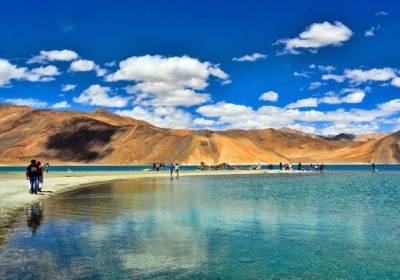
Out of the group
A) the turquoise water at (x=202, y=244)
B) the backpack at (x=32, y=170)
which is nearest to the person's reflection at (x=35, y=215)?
the turquoise water at (x=202, y=244)

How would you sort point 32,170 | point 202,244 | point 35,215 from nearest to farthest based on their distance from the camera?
point 202,244, point 35,215, point 32,170

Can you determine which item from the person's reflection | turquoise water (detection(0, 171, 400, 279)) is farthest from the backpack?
turquoise water (detection(0, 171, 400, 279))

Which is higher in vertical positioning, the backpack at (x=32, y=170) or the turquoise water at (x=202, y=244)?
the backpack at (x=32, y=170)

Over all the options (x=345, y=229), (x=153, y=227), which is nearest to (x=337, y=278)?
(x=345, y=229)

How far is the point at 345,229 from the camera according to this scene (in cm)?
1834

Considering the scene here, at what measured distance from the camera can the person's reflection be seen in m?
18.6

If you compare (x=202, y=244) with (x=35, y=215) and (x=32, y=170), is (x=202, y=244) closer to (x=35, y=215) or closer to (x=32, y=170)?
(x=35, y=215)

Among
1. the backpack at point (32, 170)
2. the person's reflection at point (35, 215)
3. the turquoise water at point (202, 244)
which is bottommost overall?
the turquoise water at point (202, 244)

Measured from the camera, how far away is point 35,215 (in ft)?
71.5

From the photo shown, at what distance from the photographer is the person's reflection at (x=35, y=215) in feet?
60.9

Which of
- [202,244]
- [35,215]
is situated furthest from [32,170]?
[202,244]

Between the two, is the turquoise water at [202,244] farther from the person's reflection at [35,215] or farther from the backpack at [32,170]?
the backpack at [32,170]

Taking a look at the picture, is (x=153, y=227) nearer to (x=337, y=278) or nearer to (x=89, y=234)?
(x=89, y=234)

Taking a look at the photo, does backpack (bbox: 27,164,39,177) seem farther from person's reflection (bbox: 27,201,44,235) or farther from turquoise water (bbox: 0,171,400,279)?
turquoise water (bbox: 0,171,400,279)
